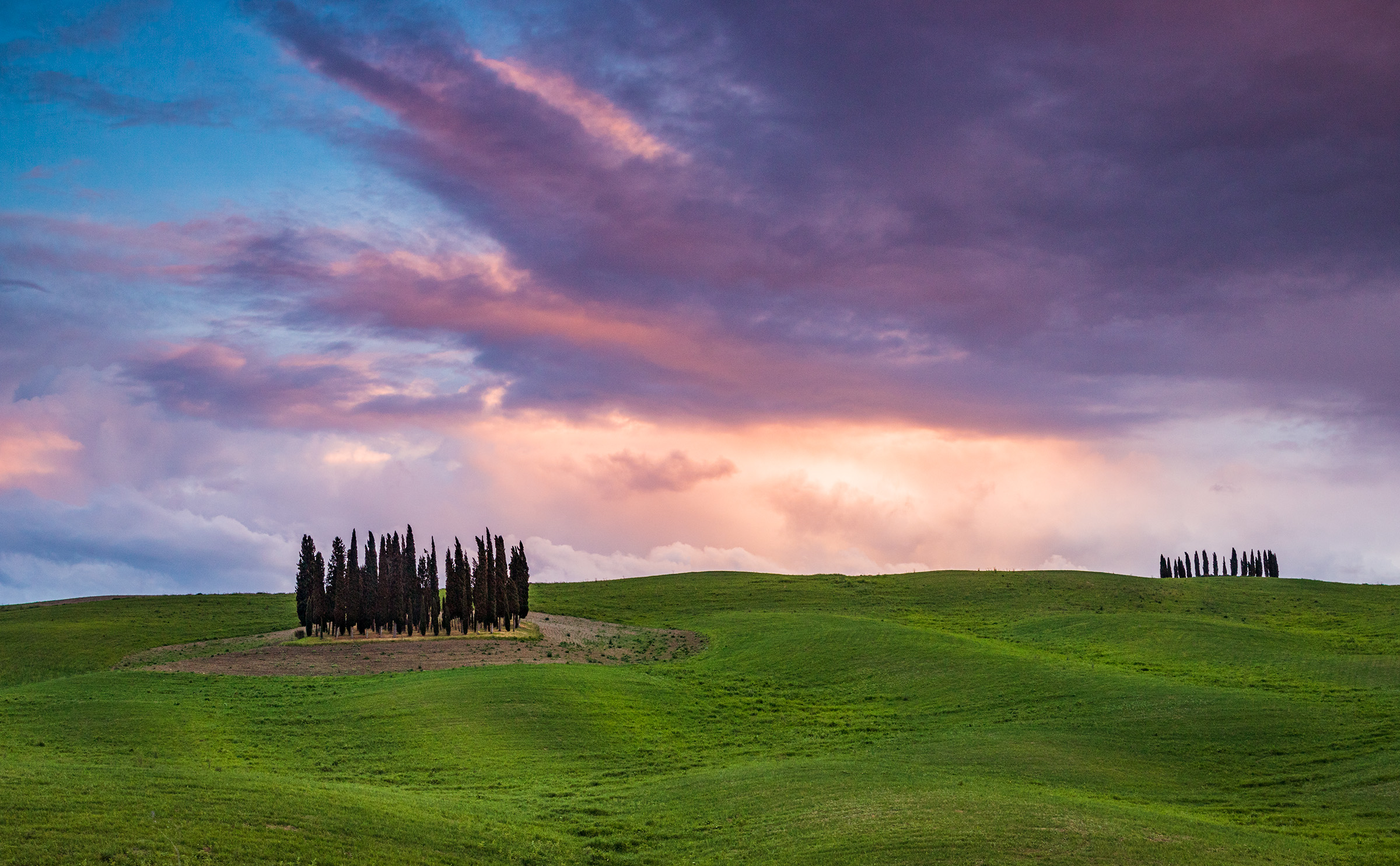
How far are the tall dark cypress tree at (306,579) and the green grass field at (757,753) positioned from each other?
37.9ft

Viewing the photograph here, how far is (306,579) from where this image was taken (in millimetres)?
85500

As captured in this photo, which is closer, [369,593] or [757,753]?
[757,753]

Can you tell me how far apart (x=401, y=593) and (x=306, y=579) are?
10.3 metres

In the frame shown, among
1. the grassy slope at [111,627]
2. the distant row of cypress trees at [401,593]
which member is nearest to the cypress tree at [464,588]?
the distant row of cypress trees at [401,593]

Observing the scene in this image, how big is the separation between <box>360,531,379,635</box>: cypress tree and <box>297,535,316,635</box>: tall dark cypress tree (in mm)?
4382

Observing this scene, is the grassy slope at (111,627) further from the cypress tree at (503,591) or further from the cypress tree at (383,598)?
the cypress tree at (503,591)

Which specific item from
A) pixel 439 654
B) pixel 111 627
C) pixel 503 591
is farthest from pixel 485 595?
pixel 111 627

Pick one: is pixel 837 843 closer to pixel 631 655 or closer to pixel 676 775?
pixel 676 775

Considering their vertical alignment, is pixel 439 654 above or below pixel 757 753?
above

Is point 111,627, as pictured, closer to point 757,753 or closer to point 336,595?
point 336,595

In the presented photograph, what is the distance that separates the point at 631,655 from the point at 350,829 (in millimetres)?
47407

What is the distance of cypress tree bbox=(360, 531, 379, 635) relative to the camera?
82188 mm

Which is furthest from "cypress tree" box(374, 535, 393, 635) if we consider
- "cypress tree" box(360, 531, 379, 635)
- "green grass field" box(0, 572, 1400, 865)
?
"green grass field" box(0, 572, 1400, 865)

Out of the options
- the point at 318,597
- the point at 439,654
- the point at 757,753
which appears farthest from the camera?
the point at 318,597
